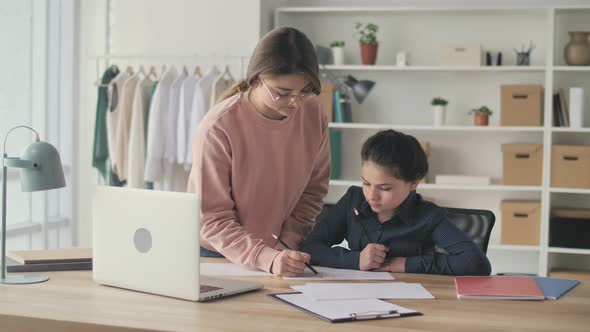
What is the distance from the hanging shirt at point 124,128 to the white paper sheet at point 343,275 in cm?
294

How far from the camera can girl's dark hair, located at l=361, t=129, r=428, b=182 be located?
2191 mm

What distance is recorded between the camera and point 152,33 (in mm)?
5137

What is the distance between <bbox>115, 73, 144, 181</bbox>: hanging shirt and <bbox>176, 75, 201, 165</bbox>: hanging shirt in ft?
1.12

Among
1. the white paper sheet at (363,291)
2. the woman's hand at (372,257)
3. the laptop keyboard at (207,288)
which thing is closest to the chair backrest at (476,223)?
the woman's hand at (372,257)

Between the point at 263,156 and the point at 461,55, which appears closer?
the point at 263,156

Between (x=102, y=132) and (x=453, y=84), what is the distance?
2336 mm

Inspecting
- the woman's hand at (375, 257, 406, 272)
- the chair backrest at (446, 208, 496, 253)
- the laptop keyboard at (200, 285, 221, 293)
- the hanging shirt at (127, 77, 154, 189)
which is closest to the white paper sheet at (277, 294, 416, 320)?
the laptop keyboard at (200, 285, 221, 293)

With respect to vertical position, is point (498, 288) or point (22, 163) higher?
point (22, 163)

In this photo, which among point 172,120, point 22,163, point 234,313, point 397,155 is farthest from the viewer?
point 172,120

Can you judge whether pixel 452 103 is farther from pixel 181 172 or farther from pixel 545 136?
pixel 181 172

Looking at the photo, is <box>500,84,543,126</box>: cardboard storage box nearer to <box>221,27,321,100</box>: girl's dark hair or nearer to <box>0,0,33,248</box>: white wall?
<box>0,0,33,248</box>: white wall

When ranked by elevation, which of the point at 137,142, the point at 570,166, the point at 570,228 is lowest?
the point at 570,228

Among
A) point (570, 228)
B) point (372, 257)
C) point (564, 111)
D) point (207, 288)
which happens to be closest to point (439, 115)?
point (564, 111)

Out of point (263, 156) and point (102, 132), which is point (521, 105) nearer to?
point (102, 132)
